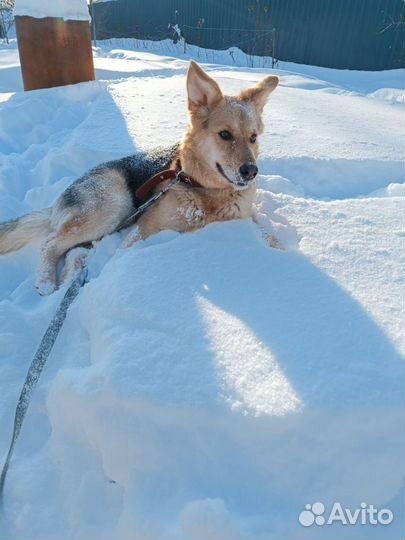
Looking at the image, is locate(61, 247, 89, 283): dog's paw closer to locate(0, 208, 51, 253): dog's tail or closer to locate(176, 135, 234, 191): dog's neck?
locate(0, 208, 51, 253): dog's tail

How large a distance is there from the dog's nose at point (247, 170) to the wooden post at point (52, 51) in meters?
6.31

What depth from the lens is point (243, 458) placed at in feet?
5.00

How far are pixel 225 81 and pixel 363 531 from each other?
26.4ft

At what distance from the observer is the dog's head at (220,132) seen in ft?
9.82

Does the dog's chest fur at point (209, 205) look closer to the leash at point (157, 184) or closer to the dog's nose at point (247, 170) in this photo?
the leash at point (157, 184)

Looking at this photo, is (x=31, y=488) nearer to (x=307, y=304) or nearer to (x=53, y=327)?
(x=53, y=327)

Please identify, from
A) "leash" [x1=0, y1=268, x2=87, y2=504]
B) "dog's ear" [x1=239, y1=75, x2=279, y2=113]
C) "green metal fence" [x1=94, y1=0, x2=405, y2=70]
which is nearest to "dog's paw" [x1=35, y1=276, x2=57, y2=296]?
"leash" [x1=0, y1=268, x2=87, y2=504]

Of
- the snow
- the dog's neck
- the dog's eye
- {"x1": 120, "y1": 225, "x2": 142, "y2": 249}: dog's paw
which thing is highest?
the snow

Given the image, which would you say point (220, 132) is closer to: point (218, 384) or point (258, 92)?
point (258, 92)

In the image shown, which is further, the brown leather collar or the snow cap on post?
the snow cap on post

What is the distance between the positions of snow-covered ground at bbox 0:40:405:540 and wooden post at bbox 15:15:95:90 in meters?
5.66

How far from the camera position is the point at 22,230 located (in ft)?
11.3

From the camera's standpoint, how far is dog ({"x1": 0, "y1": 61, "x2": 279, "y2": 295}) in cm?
308

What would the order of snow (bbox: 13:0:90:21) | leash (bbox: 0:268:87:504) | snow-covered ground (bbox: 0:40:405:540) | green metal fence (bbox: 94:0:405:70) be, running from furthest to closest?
green metal fence (bbox: 94:0:405:70) → snow (bbox: 13:0:90:21) → leash (bbox: 0:268:87:504) → snow-covered ground (bbox: 0:40:405:540)
